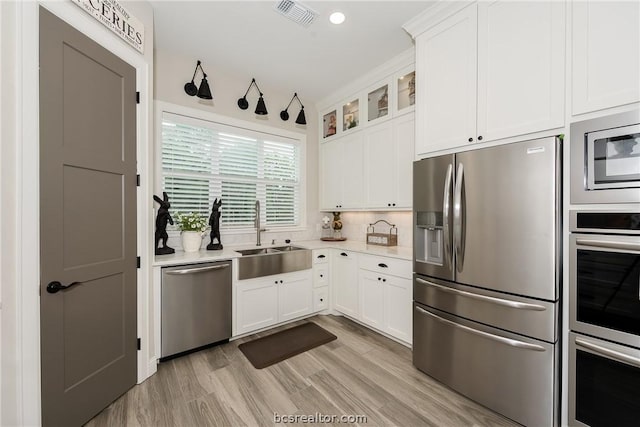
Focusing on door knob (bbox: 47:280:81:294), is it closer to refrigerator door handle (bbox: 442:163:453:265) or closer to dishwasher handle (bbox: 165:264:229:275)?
dishwasher handle (bbox: 165:264:229:275)

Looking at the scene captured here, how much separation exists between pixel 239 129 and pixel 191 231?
4.92 feet

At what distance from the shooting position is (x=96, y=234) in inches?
68.3

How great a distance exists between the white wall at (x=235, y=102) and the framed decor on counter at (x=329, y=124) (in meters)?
0.15

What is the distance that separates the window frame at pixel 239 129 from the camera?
2.82 metres

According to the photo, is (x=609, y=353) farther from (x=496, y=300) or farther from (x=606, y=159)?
(x=606, y=159)

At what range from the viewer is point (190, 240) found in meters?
2.80

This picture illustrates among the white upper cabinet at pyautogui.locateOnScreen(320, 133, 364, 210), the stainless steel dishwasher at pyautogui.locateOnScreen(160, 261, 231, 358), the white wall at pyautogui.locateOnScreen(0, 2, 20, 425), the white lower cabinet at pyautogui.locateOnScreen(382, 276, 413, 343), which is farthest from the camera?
the white upper cabinet at pyautogui.locateOnScreen(320, 133, 364, 210)

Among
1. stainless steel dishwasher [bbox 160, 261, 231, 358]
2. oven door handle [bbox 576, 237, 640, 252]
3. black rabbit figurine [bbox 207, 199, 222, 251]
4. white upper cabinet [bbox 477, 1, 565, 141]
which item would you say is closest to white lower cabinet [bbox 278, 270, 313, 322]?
stainless steel dishwasher [bbox 160, 261, 231, 358]

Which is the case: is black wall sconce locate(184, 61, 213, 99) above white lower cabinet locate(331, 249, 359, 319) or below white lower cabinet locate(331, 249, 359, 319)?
above

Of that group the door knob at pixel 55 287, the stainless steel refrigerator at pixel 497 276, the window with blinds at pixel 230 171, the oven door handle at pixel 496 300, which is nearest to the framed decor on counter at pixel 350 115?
the window with blinds at pixel 230 171

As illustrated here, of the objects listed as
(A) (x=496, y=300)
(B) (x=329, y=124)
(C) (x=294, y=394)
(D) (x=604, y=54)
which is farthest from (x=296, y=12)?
(C) (x=294, y=394)

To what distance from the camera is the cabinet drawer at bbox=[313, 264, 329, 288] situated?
3.35 m

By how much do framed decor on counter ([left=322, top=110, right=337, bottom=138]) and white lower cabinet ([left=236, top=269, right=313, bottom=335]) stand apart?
2136mm

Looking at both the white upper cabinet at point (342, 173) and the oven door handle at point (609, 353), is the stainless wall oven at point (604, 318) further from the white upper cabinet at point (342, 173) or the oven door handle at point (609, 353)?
the white upper cabinet at point (342, 173)
